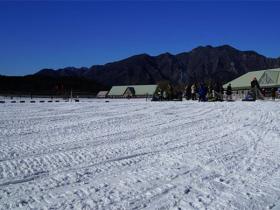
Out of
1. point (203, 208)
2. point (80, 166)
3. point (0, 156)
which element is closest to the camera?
→ point (203, 208)

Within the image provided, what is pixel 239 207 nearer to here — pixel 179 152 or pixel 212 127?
pixel 179 152

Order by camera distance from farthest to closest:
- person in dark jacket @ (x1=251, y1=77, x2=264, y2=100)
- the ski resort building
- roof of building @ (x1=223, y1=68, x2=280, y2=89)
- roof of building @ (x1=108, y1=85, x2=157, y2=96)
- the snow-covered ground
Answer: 1. roof of building @ (x1=108, y1=85, x2=157, y2=96)
2. the ski resort building
3. roof of building @ (x1=223, y1=68, x2=280, y2=89)
4. person in dark jacket @ (x1=251, y1=77, x2=264, y2=100)
5. the snow-covered ground

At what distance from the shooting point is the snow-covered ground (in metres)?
4.78

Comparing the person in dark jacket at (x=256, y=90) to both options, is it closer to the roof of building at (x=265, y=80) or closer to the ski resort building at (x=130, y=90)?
the roof of building at (x=265, y=80)

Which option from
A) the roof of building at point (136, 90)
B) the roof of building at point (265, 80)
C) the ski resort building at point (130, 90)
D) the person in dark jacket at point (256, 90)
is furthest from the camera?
the roof of building at point (136, 90)

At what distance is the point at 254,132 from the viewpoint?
1032cm

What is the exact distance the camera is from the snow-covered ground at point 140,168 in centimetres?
478

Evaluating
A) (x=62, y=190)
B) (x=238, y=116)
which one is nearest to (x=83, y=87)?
(x=238, y=116)

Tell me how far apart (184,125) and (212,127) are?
3.09 ft

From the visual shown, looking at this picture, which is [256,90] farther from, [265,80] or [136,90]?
[136,90]

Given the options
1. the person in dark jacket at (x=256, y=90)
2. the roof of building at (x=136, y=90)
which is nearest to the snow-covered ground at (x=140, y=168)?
the person in dark jacket at (x=256, y=90)

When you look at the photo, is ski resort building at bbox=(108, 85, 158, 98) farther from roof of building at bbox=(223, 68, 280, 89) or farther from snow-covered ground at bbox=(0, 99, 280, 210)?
snow-covered ground at bbox=(0, 99, 280, 210)

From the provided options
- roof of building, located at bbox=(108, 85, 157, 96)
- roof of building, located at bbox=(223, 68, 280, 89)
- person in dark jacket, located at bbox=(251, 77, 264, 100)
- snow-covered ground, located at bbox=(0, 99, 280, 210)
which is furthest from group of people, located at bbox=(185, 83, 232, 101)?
roof of building, located at bbox=(108, 85, 157, 96)

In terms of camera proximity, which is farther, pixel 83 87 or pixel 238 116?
pixel 83 87
